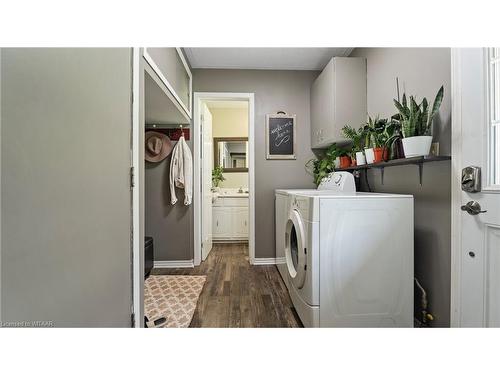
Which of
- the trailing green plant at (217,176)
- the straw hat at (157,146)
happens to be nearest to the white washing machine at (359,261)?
the straw hat at (157,146)

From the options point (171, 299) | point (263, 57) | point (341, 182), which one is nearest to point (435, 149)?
point (341, 182)

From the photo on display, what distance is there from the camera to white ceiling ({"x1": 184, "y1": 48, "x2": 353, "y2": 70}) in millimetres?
2324

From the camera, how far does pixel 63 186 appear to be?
0.62 metres

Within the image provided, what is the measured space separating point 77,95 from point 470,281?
188 centimetres

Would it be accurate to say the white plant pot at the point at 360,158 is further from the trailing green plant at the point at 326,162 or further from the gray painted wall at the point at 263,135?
the gray painted wall at the point at 263,135

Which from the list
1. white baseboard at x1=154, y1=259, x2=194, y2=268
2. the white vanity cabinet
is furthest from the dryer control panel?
white baseboard at x1=154, y1=259, x2=194, y2=268

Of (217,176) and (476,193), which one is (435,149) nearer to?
(476,193)

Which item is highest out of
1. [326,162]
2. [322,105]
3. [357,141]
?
[322,105]

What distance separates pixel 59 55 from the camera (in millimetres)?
608

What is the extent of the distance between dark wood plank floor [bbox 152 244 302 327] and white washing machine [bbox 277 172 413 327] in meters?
0.38

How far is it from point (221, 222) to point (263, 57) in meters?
2.62

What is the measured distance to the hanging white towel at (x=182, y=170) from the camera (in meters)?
2.58
